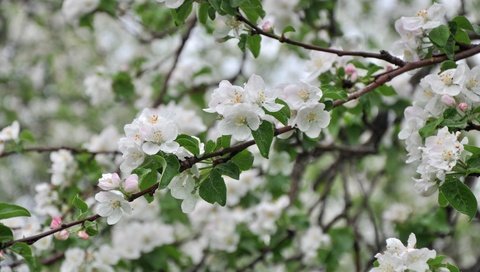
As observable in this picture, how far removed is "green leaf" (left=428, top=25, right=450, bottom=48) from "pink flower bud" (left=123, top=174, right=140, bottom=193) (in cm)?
77

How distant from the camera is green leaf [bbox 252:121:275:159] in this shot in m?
1.33

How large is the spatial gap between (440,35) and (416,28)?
2.4 inches

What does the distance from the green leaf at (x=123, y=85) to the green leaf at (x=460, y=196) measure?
1895 mm

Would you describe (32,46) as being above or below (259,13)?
below

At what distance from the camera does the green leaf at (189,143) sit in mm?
1326

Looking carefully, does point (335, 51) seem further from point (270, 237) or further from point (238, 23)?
point (270, 237)

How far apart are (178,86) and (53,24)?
9.81ft

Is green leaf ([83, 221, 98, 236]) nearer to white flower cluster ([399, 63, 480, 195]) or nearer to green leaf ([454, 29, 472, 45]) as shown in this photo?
white flower cluster ([399, 63, 480, 195])

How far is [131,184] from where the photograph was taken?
52.6 inches

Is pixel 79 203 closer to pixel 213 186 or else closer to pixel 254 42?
pixel 213 186

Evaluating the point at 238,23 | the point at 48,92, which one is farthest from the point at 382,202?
the point at 238,23

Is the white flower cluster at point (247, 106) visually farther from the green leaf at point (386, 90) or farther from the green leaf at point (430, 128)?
the green leaf at point (386, 90)

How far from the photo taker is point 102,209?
1.38 meters

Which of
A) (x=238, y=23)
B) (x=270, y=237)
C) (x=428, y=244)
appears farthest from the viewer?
(x=270, y=237)
